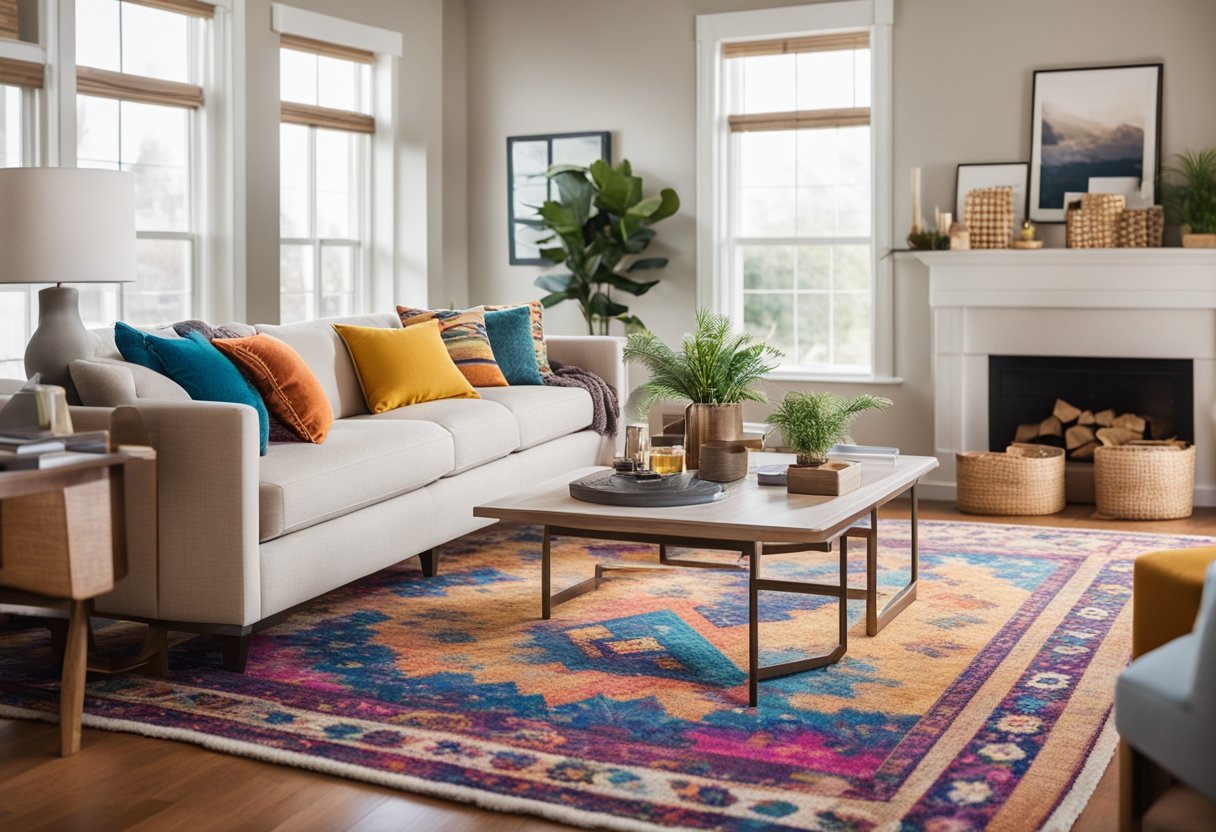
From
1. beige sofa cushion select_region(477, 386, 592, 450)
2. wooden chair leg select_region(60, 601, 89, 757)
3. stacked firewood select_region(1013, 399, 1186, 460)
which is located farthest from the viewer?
stacked firewood select_region(1013, 399, 1186, 460)

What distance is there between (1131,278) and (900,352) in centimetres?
117

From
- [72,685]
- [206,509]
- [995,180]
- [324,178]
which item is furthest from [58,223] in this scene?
[995,180]

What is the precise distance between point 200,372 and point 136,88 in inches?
85.4

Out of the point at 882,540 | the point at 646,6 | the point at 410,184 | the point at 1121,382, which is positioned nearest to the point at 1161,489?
the point at 1121,382

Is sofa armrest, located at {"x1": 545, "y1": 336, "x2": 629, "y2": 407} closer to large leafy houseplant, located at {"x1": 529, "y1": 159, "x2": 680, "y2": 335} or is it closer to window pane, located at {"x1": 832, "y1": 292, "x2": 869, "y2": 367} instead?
large leafy houseplant, located at {"x1": 529, "y1": 159, "x2": 680, "y2": 335}

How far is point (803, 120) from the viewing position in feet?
22.6

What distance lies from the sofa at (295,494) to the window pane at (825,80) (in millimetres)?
2696

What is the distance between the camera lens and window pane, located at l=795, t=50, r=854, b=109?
Answer: 6789 mm

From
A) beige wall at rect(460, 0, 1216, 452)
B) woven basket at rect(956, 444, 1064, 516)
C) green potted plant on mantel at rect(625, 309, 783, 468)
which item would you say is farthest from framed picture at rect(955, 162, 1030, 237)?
green potted plant on mantel at rect(625, 309, 783, 468)

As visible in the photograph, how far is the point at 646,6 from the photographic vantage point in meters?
7.16

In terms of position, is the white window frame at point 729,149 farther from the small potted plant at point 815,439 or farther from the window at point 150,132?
the small potted plant at point 815,439

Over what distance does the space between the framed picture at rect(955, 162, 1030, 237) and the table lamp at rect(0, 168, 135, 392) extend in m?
4.02

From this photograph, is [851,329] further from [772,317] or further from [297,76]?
[297,76]

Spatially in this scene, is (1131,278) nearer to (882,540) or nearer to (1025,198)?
(1025,198)
